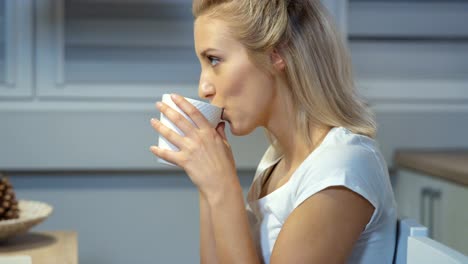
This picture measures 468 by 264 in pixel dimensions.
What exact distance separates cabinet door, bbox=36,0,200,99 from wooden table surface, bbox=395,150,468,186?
604mm

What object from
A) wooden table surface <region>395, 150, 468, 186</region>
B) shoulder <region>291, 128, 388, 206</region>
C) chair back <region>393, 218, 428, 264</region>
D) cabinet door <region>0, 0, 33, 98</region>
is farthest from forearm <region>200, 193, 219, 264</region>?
cabinet door <region>0, 0, 33, 98</region>

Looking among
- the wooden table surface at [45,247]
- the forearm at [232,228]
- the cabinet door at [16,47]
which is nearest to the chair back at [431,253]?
the forearm at [232,228]

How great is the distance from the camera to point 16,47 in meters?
2.09

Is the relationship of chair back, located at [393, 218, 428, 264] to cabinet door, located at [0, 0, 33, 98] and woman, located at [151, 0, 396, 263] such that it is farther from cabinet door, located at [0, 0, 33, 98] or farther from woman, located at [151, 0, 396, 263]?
cabinet door, located at [0, 0, 33, 98]

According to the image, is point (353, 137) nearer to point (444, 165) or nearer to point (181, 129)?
point (181, 129)

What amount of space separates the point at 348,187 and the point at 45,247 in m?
0.72

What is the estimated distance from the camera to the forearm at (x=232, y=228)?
3.96 feet

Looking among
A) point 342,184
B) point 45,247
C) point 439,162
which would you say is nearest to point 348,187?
point 342,184

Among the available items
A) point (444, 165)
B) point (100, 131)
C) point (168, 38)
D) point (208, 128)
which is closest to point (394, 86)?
point (444, 165)

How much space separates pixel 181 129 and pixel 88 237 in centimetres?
101

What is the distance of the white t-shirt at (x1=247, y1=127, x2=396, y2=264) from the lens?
1168mm

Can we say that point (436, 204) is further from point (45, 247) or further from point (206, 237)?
point (45, 247)

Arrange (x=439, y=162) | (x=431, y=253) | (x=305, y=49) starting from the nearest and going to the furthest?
(x=431, y=253)
(x=305, y=49)
(x=439, y=162)

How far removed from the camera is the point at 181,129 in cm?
126
